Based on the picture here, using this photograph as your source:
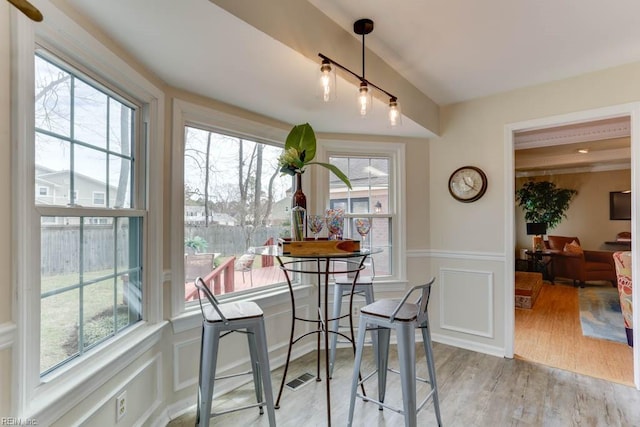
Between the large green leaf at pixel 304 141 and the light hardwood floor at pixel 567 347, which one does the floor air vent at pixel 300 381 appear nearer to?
the large green leaf at pixel 304 141

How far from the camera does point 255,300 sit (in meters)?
2.45

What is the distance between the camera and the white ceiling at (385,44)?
4.52 feet

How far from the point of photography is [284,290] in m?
2.71

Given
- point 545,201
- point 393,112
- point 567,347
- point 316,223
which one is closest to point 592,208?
point 545,201

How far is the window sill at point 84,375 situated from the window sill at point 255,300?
21 cm

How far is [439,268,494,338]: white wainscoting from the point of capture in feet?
9.62

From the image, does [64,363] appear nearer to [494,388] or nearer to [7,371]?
[7,371]

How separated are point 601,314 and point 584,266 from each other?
6.47 ft

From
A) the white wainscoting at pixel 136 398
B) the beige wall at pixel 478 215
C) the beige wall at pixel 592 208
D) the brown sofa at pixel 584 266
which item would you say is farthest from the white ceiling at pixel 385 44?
the beige wall at pixel 592 208

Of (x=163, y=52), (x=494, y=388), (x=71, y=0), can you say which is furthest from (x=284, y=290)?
(x=71, y=0)

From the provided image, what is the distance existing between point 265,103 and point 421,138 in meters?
1.71

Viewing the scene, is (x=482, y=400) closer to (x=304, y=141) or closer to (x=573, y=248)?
(x=304, y=141)

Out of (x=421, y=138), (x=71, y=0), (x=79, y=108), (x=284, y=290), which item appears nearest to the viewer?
(x=71, y=0)

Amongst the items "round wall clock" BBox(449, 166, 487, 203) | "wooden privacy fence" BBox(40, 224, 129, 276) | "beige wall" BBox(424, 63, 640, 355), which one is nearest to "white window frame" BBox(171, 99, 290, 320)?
"wooden privacy fence" BBox(40, 224, 129, 276)
